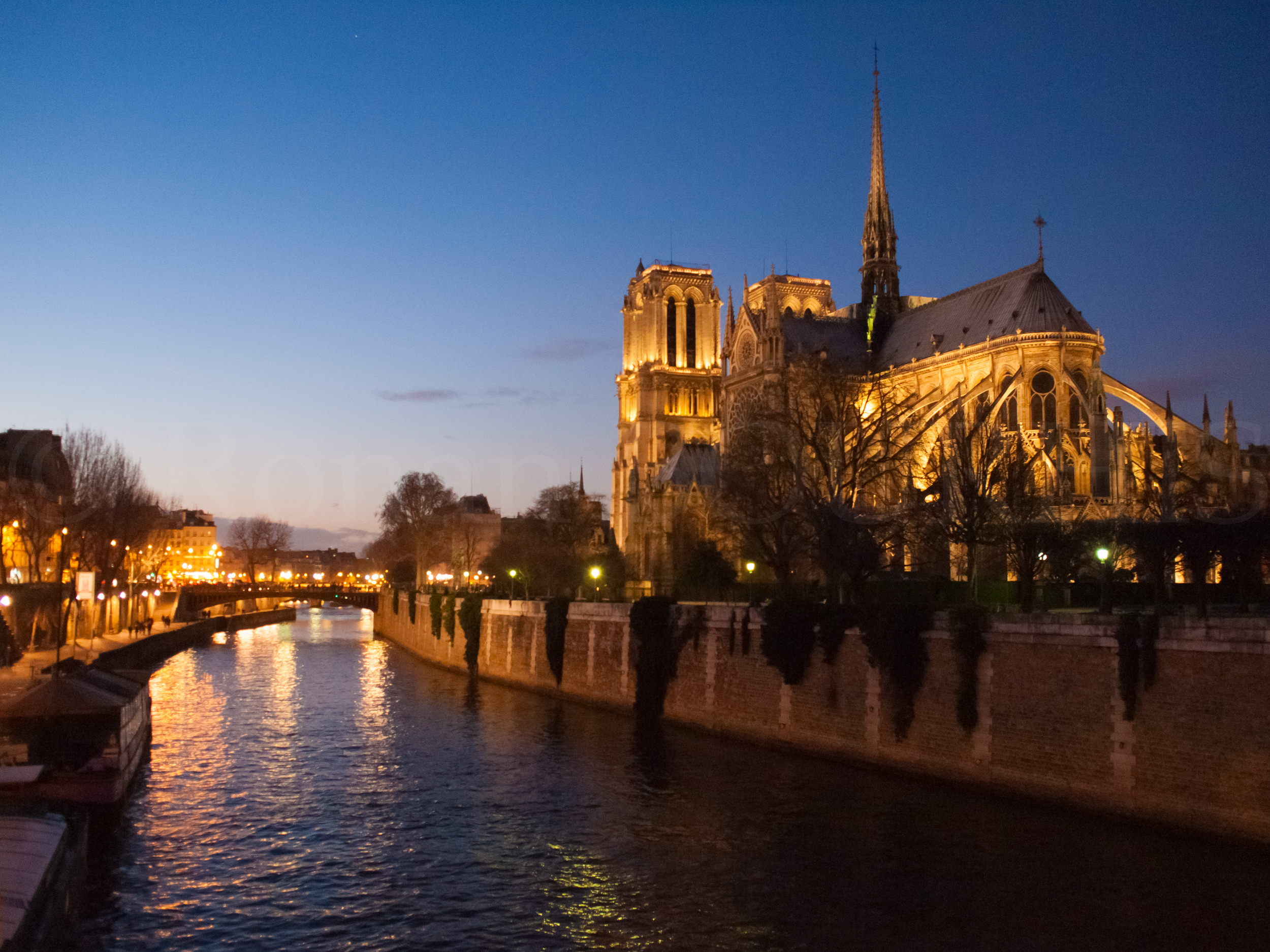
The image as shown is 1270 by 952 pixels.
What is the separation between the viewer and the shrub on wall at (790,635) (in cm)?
2738

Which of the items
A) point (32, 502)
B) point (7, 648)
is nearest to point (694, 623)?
point (7, 648)

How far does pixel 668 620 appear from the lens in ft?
111

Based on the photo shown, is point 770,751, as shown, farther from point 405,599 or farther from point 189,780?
point 405,599

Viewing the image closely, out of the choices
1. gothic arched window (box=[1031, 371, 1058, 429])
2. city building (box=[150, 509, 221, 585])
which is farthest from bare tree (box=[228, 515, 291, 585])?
gothic arched window (box=[1031, 371, 1058, 429])

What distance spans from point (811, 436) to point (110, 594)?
39900mm

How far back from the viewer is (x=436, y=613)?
55.3 meters

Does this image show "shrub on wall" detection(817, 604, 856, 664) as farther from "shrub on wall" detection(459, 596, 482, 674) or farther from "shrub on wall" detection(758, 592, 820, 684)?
"shrub on wall" detection(459, 596, 482, 674)

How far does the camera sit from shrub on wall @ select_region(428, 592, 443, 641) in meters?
Answer: 54.9

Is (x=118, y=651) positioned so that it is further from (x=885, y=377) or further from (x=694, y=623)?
(x=885, y=377)

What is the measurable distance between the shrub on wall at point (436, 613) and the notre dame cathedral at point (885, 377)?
32.1ft

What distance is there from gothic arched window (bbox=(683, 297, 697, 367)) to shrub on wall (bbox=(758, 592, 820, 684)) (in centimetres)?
6376

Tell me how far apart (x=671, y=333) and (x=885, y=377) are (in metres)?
33.5

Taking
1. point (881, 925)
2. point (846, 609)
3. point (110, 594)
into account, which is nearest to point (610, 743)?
point (846, 609)

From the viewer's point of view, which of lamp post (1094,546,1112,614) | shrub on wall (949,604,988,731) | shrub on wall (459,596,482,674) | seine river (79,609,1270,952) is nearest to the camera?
seine river (79,609,1270,952)
